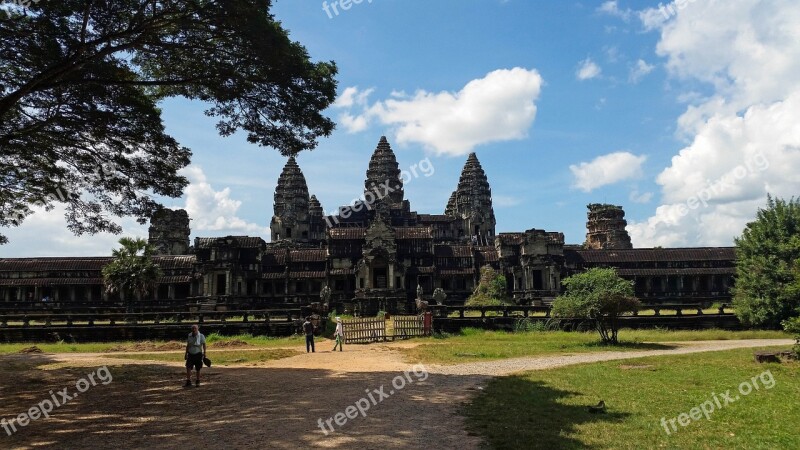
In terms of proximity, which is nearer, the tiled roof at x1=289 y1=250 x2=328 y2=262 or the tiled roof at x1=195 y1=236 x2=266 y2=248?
the tiled roof at x1=195 y1=236 x2=266 y2=248

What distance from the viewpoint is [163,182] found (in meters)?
16.6

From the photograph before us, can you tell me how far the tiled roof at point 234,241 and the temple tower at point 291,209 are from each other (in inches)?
935

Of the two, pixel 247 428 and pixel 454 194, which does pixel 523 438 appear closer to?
pixel 247 428

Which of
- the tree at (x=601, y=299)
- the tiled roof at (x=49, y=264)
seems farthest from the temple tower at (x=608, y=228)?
the tiled roof at (x=49, y=264)

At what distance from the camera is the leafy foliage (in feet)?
132

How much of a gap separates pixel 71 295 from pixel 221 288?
15520 mm

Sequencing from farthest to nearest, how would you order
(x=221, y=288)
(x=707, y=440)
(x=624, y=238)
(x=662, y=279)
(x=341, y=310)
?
(x=624, y=238), (x=662, y=279), (x=221, y=288), (x=341, y=310), (x=707, y=440)

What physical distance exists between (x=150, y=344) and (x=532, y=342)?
2011 cm

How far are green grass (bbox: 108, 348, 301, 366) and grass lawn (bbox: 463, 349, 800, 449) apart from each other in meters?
10.4

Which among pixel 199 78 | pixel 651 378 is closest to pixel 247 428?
pixel 199 78

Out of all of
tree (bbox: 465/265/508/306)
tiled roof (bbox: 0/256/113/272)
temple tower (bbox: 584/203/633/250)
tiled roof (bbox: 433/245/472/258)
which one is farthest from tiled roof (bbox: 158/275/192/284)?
temple tower (bbox: 584/203/633/250)

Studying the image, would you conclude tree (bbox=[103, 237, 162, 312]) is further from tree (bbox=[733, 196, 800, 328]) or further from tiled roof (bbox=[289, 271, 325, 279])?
tree (bbox=[733, 196, 800, 328])

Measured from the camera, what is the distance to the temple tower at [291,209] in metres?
77.8

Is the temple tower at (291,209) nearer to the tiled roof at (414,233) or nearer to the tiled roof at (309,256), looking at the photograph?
the tiled roof at (309,256)
